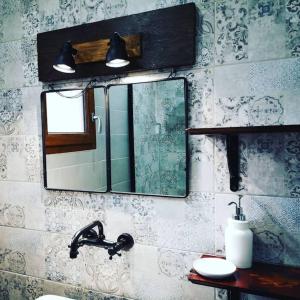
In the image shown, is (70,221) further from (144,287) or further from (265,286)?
(265,286)

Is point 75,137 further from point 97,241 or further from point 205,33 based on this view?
point 205,33

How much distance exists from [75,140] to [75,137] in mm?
15

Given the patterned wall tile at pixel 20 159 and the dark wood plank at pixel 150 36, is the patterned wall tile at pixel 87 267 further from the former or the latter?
the dark wood plank at pixel 150 36

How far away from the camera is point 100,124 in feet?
4.70

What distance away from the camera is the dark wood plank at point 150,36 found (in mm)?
1223

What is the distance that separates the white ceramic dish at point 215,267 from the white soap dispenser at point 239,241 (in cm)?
4

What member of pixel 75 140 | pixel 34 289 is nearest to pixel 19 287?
pixel 34 289

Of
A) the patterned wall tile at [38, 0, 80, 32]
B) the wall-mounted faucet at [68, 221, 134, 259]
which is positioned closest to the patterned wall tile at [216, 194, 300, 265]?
the wall-mounted faucet at [68, 221, 134, 259]

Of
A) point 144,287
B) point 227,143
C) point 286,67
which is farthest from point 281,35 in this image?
point 144,287

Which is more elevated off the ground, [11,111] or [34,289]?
[11,111]

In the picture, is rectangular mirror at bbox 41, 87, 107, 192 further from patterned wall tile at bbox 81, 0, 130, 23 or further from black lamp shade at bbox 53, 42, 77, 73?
patterned wall tile at bbox 81, 0, 130, 23

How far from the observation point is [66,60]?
1.30m

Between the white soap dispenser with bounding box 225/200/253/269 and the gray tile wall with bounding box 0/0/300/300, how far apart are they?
92mm

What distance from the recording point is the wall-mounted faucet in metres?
1.28
